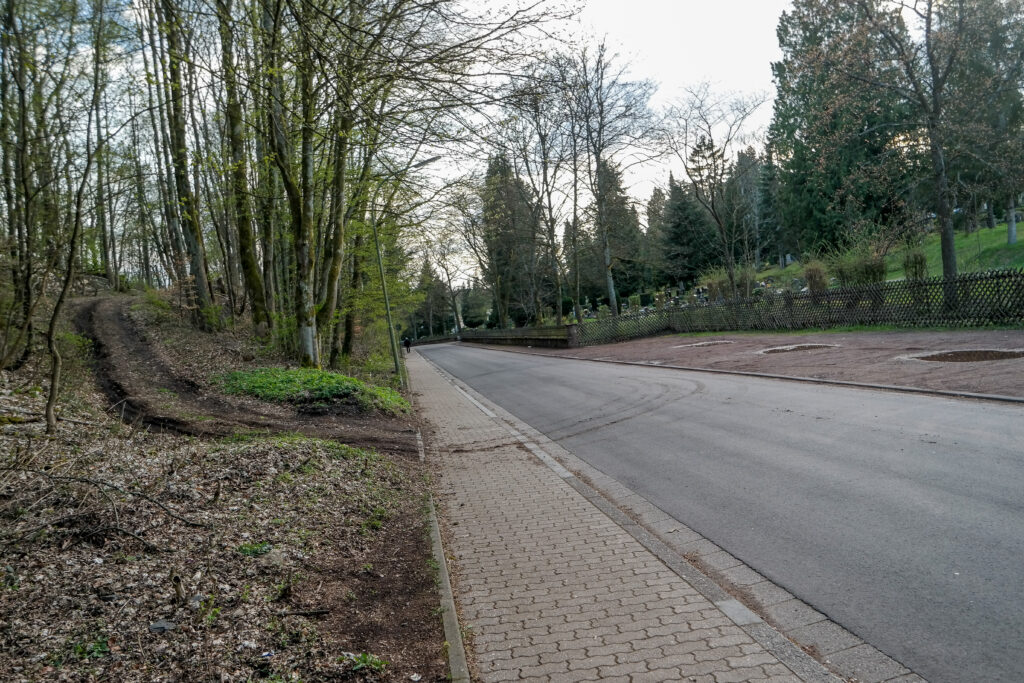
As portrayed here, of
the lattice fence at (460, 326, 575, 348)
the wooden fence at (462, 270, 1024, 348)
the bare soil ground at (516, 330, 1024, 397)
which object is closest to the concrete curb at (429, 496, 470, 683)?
the bare soil ground at (516, 330, 1024, 397)

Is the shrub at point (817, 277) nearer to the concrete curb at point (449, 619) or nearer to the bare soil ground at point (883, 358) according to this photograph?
the bare soil ground at point (883, 358)

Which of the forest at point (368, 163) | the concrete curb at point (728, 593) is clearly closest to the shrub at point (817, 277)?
the forest at point (368, 163)

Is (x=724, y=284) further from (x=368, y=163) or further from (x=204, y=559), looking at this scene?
(x=204, y=559)

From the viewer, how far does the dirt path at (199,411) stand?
10.5m

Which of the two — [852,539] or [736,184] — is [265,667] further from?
[736,184]

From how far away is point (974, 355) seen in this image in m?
13.6

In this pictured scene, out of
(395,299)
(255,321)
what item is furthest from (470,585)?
(395,299)

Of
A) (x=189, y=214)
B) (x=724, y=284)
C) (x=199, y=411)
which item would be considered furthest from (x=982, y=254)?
(x=199, y=411)

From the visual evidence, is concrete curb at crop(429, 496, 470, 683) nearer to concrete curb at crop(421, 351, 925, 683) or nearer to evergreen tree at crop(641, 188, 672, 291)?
concrete curb at crop(421, 351, 925, 683)

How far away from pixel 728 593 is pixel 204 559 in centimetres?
369

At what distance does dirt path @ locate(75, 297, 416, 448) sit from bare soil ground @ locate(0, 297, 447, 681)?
1.22m

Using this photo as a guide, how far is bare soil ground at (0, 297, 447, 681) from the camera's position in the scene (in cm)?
355

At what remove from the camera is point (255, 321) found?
2084 centimetres

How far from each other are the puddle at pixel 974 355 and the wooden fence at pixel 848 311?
4.68m
